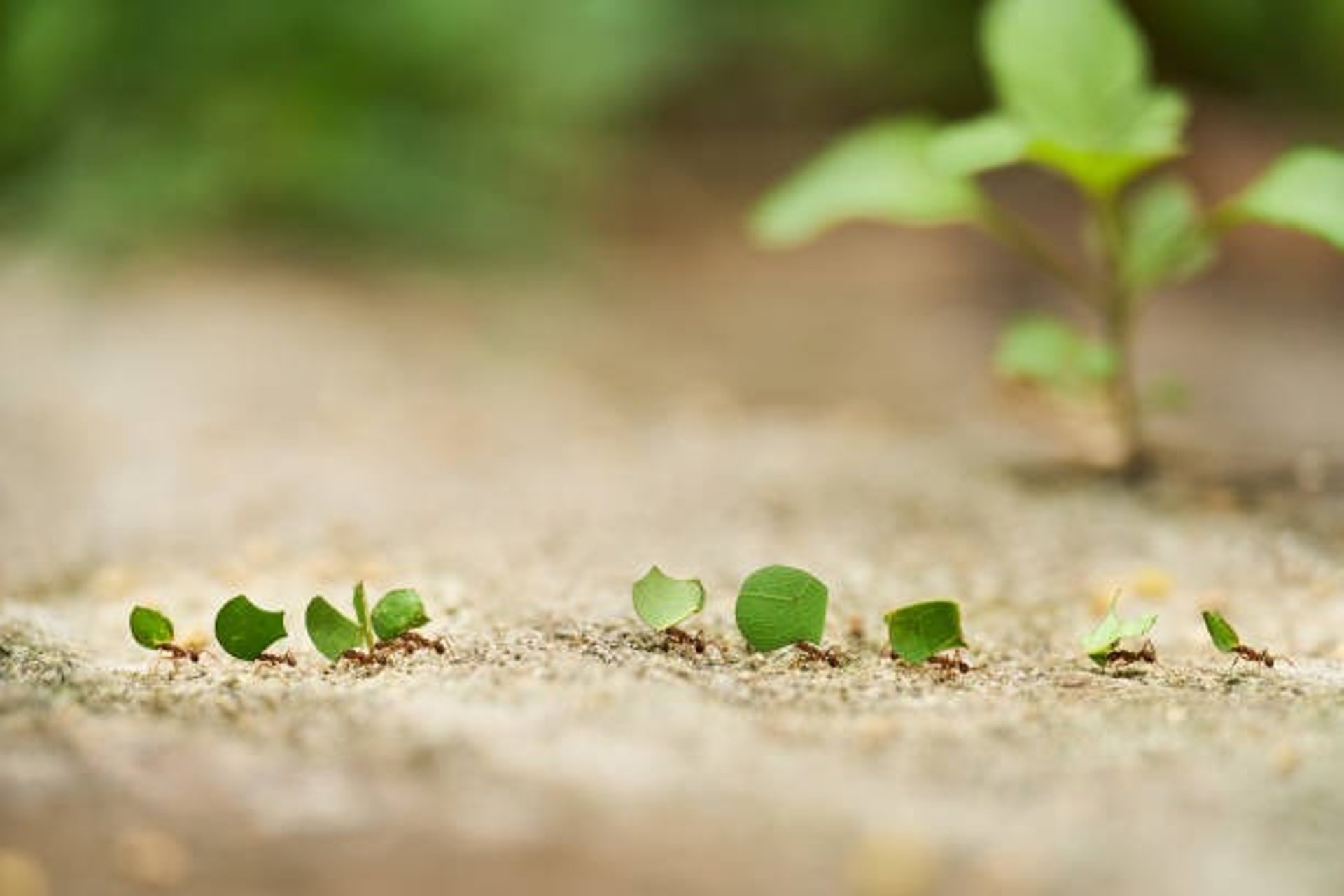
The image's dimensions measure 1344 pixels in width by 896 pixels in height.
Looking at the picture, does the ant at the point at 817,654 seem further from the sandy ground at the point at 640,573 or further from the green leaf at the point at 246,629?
the green leaf at the point at 246,629

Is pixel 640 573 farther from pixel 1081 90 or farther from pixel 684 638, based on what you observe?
pixel 1081 90

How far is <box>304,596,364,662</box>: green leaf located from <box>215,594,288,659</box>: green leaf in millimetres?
33

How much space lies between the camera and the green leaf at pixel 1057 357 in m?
2.05

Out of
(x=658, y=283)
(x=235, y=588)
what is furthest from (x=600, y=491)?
(x=658, y=283)

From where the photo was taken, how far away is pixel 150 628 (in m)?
1.45

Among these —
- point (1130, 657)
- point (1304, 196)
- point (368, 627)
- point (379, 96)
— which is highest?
point (379, 96)

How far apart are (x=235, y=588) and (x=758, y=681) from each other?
2.47 feet

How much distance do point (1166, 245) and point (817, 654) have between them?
93cm

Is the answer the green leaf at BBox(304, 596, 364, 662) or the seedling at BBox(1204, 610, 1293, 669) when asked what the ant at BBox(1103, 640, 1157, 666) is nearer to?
the seedling at BBox(1204, 610, 1293, 669)

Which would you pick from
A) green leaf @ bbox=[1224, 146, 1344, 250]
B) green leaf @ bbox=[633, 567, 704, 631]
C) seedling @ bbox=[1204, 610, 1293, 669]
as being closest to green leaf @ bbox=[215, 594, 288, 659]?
green leaf @ bbox=[633, 567, 704, 631]

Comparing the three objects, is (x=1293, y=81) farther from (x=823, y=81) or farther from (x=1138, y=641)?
(x=1138, y=641)

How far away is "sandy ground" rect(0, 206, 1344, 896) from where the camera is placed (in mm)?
1026

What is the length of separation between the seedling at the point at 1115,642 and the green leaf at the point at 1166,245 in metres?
0.73

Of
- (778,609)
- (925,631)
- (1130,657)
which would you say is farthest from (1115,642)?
(778,609)
